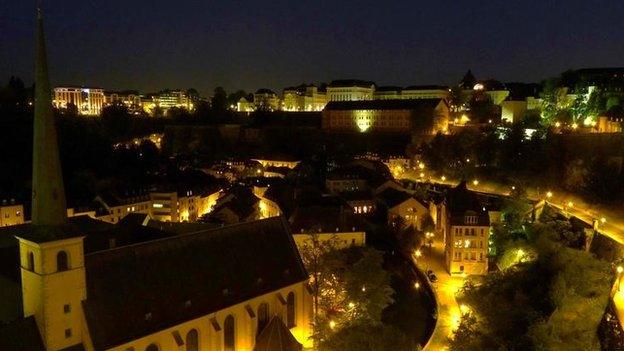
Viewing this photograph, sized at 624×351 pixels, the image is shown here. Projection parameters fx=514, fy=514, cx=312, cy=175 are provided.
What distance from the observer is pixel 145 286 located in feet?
92.6

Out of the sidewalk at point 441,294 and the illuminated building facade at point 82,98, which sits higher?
the illuminated building facade at point 82,98

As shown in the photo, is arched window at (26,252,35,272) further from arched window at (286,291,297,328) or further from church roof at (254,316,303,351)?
arched window at (286,291,297,328)

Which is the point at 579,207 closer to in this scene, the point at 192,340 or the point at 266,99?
the point at 192,340

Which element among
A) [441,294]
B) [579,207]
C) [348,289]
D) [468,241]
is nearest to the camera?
[348,289]

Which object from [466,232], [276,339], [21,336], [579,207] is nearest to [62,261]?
[21,336]

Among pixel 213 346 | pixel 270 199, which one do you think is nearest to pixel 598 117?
pixel 270 199

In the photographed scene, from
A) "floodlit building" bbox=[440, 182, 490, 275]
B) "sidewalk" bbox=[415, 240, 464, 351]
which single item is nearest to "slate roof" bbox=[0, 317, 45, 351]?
"sidewalk" bbox=[415, 240, 464, 351]

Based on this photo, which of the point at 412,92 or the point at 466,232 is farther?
the point at 412,92

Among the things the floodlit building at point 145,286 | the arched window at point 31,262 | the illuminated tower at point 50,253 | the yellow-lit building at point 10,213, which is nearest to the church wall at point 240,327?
the floodlit building at point 145,286

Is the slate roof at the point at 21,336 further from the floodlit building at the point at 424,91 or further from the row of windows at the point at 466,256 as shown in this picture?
the floodlit building at the point at 424,91

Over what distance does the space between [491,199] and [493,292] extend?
1412 inches

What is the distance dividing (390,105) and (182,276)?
105 m

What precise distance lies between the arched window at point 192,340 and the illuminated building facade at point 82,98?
148095mm

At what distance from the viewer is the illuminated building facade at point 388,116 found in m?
116
